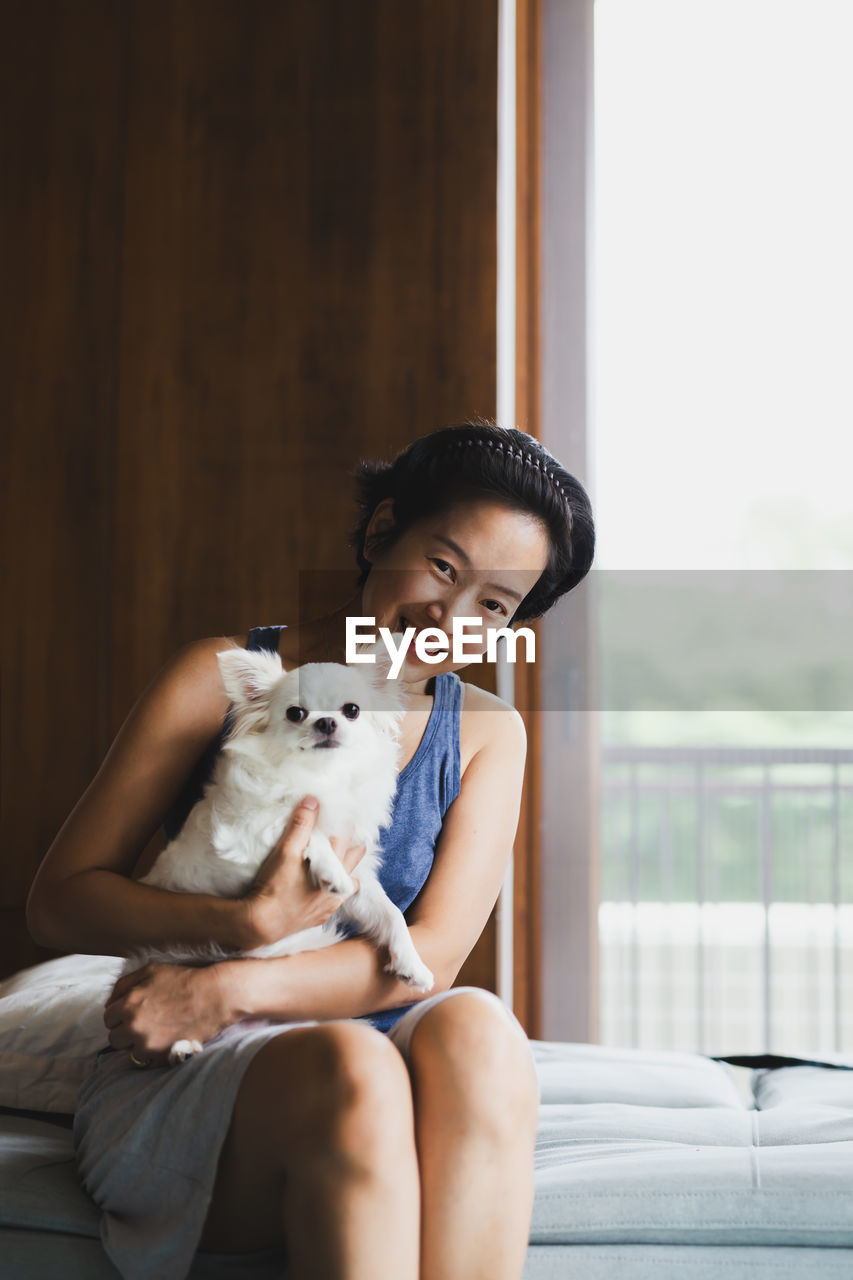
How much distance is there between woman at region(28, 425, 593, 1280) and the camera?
3.21ft

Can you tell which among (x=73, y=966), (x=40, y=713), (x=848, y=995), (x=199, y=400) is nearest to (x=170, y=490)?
(x=199, y=400)

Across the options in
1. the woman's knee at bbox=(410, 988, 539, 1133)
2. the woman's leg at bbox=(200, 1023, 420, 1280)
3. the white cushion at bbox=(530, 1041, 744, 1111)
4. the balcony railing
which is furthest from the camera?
the balcony railing

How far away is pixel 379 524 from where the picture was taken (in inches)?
59.2

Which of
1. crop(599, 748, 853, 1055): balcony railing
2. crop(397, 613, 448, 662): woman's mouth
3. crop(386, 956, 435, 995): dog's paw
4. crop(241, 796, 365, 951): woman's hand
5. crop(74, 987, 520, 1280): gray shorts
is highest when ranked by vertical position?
crop(397, 613, 448, 662): woman's mouth

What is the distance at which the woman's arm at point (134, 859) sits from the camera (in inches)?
46.5

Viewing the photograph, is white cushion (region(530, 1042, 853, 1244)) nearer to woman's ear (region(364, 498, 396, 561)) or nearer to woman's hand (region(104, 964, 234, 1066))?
woman's hand (region(104, 964, 234, 1066))

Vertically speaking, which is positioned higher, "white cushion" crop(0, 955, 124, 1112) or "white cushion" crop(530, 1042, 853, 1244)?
"white cushion" crop(0, 955, 124, 1112)

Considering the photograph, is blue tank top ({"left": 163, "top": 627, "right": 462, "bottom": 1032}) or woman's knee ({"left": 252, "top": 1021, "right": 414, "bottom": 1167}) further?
blue tank top ({"left": 163, "top": 627, "right": 462, "bottom": 1032})

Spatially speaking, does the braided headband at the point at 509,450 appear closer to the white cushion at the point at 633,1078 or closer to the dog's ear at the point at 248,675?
the dog's ear at the point at 248,675

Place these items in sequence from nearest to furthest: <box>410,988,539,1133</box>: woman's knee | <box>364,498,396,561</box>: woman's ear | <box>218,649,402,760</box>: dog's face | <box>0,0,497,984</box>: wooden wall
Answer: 1. <box>410,988,539,1133</box>: woman's knee
2. <box>218,649,402,760</box>: dog's face
3. <box>364,498,396,561</box>: woman's ear
4. <box>0,0,497,984</box>: wooden wall

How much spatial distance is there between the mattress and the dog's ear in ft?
1.93

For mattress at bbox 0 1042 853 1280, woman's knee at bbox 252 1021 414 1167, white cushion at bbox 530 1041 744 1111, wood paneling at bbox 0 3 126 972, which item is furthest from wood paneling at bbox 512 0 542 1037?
woman's knee at bbox 252 1021 414 1167

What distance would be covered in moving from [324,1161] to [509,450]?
909mm

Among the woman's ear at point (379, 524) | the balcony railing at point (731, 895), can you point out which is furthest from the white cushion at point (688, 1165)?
the balcony railing at point (731, 895)
